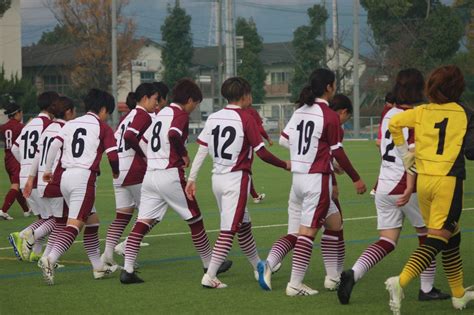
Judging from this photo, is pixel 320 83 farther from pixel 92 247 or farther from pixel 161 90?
pixel 92 247

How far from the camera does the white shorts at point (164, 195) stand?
10297 millimetres

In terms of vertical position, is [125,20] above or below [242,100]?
above

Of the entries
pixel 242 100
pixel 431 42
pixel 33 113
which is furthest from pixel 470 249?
pixel 431 42

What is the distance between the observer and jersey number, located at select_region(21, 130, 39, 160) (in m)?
12.5

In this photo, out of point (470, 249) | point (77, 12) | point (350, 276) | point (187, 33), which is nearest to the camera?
point (350, 276)

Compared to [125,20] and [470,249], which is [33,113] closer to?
[125,20]

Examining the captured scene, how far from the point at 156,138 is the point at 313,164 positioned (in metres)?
1.91

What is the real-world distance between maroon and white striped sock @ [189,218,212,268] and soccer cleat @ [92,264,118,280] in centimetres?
102

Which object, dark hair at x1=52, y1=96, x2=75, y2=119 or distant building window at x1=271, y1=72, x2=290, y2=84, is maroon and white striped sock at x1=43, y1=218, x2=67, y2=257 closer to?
dark hair at x1=52, y1=96, x2=75, y2=119

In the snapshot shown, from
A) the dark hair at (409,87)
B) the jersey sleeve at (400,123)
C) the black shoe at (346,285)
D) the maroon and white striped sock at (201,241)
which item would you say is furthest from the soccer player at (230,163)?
the jersey sleeve at (400,123)

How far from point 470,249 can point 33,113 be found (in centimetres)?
5052

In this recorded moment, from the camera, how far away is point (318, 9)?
80.5 metres

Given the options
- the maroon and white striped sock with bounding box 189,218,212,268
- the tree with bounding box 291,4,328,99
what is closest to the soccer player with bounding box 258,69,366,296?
the maroon and white striped sock with bounding box 189,218,212,268

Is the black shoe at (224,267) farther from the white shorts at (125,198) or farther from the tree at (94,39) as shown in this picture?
the tree at (94,39)
